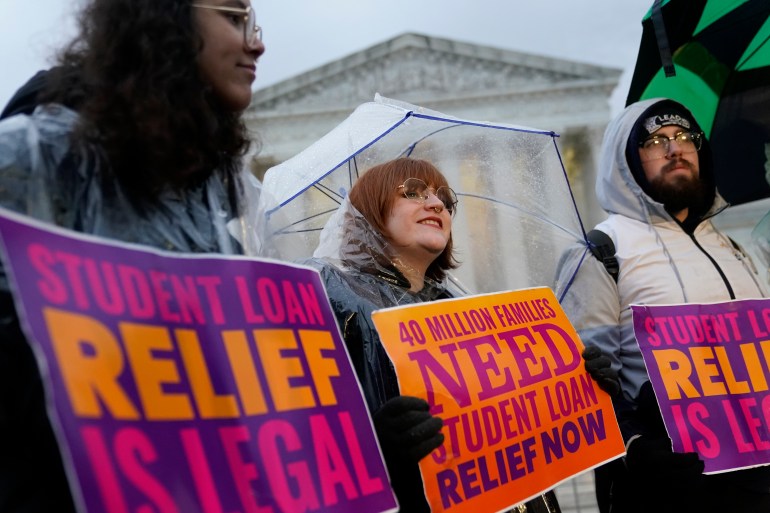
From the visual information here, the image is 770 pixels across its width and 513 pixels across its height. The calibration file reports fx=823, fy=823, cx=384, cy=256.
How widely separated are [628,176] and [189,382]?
1.94 m

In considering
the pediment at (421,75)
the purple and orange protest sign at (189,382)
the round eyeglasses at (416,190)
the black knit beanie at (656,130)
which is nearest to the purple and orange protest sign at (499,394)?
the purple and orange protest sign at (189,382)

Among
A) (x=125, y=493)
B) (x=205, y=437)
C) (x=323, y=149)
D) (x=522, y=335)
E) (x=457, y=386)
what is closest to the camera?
(x=125, y=493)

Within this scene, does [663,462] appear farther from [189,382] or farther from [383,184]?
[189,382]

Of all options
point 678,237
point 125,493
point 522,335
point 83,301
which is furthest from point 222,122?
point 678,237

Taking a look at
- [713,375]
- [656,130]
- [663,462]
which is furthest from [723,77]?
[663,462]

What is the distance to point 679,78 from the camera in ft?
10.6

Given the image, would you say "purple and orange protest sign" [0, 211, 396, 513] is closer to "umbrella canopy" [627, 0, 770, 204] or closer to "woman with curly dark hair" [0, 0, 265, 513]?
"woman with curly dark hair" [0, 0, 265, 513]

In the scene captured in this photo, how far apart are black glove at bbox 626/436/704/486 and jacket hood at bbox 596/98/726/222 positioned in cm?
77

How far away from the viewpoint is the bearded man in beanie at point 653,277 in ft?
7.45

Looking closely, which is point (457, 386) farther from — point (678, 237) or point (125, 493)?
point (678, 237)

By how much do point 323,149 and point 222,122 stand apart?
42.8 inches

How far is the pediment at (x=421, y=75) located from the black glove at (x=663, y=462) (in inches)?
1103

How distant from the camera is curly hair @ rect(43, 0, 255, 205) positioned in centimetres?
125

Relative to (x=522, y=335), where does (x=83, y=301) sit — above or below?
above
